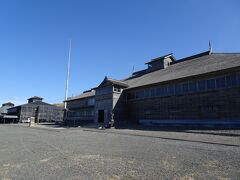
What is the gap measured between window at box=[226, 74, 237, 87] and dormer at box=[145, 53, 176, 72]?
59.9 feet

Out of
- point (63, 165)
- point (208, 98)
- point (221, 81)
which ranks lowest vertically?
point (63, 165)

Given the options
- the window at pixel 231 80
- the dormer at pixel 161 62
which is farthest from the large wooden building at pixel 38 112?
the window at pixel 231 80

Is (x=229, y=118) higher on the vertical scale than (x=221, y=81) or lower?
lower

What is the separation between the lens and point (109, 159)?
9.49 m

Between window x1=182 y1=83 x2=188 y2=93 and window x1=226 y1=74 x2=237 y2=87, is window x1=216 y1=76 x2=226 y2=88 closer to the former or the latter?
window x1=226 y1=74 x2=237 y2=87

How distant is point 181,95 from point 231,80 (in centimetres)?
651

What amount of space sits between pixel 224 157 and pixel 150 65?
3531 centimetres

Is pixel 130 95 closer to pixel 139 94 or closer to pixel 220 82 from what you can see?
pixel 139 94

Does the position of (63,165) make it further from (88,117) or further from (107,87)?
(88,117)

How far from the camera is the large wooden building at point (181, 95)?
22922 mm

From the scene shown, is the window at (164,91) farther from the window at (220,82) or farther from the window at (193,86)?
the window at (220,82)

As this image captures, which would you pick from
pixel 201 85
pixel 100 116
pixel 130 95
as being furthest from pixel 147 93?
pixel 100 116

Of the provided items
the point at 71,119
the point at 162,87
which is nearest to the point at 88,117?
the point at 71,119

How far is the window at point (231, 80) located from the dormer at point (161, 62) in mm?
18253
